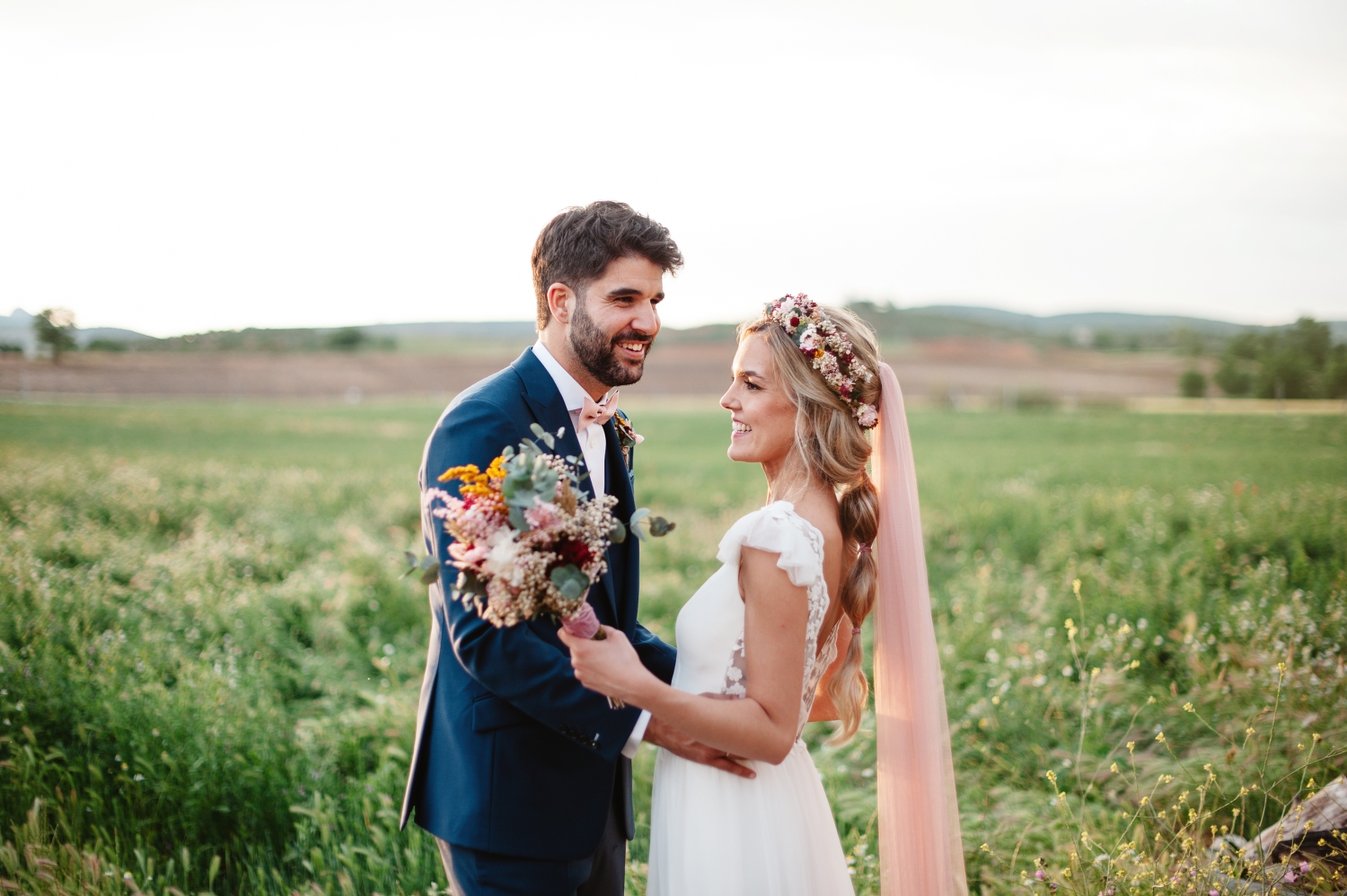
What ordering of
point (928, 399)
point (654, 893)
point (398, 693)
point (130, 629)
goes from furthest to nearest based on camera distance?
point (928, 399), point (130, 629), point (398, 693), point (654, 893)

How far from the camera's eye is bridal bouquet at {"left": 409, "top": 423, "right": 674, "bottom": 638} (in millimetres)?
1921

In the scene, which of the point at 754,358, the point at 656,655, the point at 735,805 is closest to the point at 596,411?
the point at 754,358

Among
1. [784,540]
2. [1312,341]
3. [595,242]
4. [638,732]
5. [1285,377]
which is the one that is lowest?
[638,732]

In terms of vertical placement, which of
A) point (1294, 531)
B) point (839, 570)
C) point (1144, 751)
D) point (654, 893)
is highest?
point (839, 570)

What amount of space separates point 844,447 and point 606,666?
1.24m

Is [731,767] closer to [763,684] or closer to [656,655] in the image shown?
[763,684]

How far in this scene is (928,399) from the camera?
48.9 metres

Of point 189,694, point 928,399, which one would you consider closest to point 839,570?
point 189,694

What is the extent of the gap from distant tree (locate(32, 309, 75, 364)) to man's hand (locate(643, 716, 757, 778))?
1101cm

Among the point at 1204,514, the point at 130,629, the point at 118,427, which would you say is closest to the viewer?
the point at 130,629

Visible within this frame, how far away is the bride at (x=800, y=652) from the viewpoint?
100 inches

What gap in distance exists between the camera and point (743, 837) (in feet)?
8.95

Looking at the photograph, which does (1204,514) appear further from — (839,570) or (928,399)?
(928,399)

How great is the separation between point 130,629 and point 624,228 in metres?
5.81
